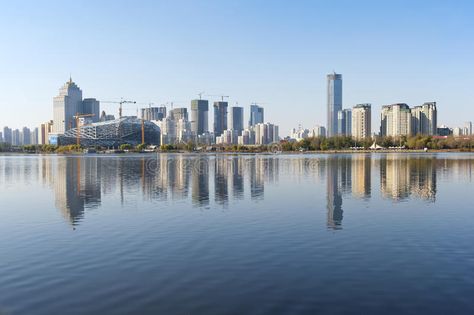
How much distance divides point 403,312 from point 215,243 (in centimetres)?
720

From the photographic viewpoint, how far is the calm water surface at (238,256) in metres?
9.22

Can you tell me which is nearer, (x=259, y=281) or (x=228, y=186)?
(x=259, y=281)

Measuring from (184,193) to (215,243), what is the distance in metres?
14.4

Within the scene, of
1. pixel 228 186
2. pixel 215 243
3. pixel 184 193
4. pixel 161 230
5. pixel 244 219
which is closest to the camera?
pixel 215 243

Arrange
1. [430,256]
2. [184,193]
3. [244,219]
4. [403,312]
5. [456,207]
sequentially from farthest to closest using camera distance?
[184,193]
[456,207]
[244,219]
[430,256]
[403,312]

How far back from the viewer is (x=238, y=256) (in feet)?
42.0

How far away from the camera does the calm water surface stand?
363 inches

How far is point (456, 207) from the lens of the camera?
2217cm

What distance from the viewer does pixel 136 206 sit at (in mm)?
23094

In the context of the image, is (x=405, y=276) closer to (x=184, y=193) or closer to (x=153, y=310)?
(x=153, y=310)

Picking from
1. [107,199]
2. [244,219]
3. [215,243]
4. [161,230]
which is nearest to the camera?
[215,243]

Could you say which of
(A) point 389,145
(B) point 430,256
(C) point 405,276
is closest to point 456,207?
(B) point 430,256

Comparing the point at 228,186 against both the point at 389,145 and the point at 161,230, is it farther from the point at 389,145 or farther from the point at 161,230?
the point at 389,145

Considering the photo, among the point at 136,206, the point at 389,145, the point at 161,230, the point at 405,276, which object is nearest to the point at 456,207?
the point at 405,276
